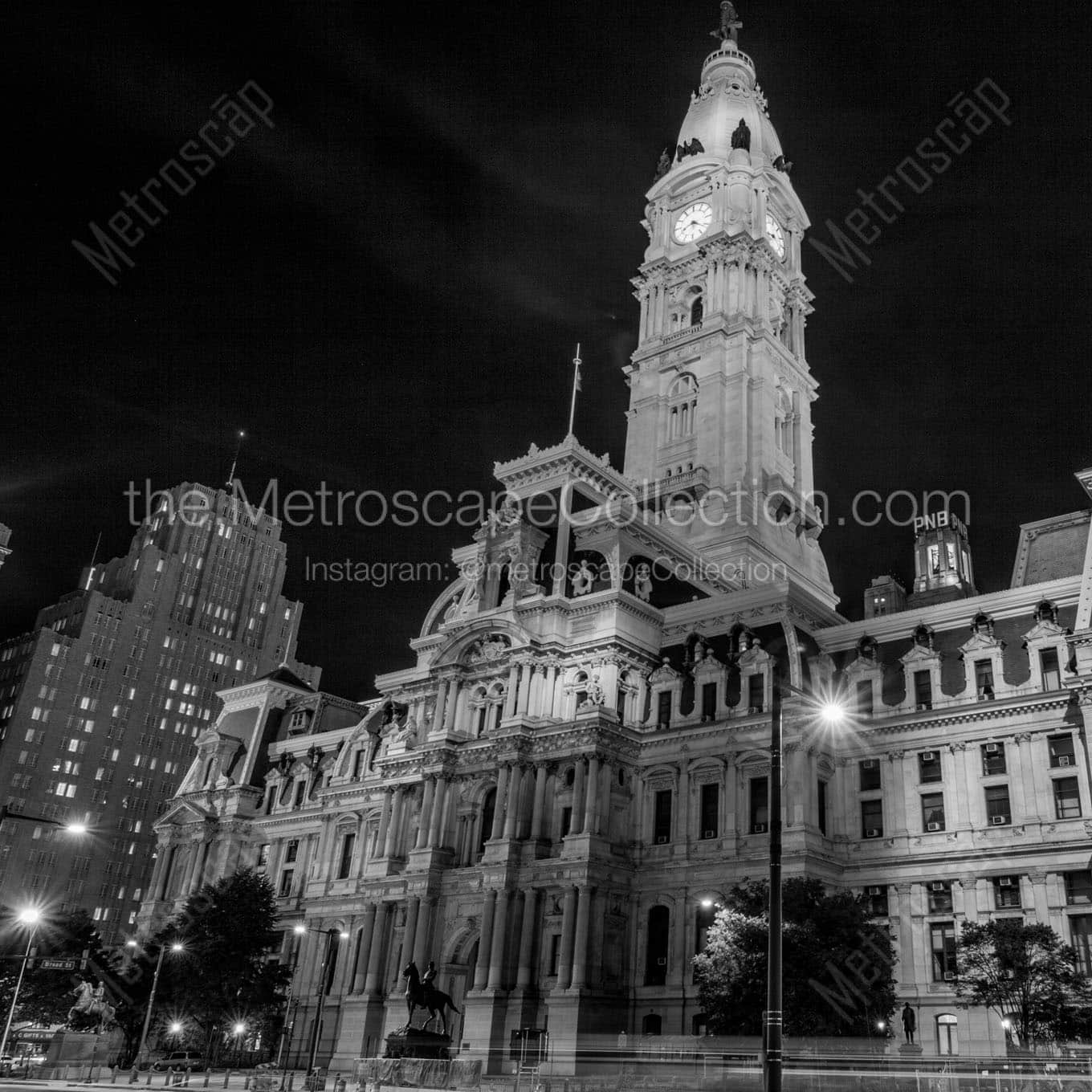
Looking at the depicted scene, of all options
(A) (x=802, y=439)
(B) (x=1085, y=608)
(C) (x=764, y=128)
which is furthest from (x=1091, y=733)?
(C) (x=764, y=128)

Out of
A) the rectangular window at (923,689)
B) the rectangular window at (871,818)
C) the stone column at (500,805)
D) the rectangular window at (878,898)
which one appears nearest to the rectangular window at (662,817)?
the stone column at (500,805)

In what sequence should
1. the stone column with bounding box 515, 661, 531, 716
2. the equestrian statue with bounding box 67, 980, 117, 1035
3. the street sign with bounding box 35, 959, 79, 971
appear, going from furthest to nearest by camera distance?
the equestrian statue with bounding box 67, 980, 117, 1035 < the stone column with bounding box 515, 661, 531, 716 < the street sign with bounding box 35, 959, 79, 971

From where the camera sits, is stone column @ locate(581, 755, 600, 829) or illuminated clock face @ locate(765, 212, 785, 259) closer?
stone column @ locate(581, 755, 600, 829)

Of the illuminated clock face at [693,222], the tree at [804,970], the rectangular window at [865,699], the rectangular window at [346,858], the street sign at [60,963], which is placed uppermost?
the illuminated clock face at [693,222]

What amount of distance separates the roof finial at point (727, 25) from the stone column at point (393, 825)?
10523 cm

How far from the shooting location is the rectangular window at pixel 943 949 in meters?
52.3

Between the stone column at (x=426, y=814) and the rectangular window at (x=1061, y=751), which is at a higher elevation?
the rectangular window at (x=1061, y=751)

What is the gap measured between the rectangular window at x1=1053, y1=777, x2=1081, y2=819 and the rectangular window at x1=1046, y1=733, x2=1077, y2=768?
30.5 inches

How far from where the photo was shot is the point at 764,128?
125m

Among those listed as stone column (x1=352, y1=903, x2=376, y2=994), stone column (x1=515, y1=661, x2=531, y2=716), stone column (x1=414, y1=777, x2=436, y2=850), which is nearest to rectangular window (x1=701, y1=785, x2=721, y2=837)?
stone column (x1=515, y1=661, x2=531, y2=716)

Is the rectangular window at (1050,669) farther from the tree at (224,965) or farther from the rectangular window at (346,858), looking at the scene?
the rectangular window at (346,858)

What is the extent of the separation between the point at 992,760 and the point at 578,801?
72.4ft

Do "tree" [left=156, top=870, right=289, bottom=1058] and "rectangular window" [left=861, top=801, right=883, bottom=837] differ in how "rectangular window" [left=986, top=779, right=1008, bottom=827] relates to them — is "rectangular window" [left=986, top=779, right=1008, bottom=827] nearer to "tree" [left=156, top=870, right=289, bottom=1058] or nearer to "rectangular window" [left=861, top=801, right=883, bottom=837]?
"rectangular window" [left=861, top=801, right=883, bottom=837]

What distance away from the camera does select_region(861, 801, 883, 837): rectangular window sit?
5822 centimetres
